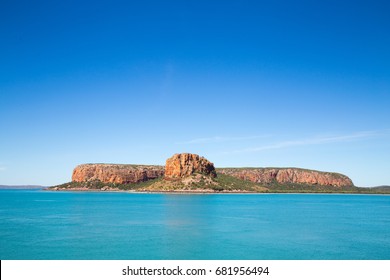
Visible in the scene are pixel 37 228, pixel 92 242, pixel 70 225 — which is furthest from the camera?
pixel 70 225

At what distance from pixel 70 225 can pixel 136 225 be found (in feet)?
34.2

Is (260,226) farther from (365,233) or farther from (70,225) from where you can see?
(70,225)

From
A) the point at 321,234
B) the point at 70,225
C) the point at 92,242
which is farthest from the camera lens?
the point at 70,225

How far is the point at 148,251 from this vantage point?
36031 mm

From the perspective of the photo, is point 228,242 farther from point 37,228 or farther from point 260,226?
point 37,228

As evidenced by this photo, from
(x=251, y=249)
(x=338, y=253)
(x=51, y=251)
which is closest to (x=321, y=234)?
(x=338, y=253)

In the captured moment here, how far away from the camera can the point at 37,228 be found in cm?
5234

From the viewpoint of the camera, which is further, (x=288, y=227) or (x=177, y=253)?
(x=288, y=227)

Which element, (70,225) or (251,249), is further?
(70,225)

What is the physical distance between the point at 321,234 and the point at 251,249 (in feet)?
Result: 54.1
